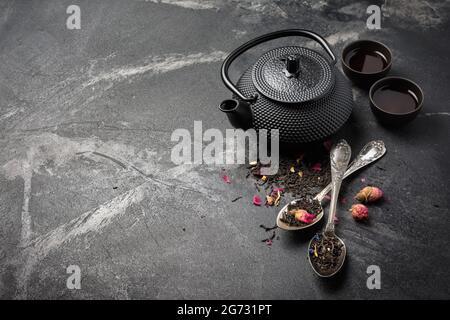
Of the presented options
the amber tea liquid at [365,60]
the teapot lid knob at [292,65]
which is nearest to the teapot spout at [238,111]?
the teapot lid knob at [292,65]

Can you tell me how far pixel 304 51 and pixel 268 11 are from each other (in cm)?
81

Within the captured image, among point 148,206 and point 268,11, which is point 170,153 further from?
point 268,11

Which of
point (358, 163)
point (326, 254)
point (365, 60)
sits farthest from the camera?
point (365, 60)

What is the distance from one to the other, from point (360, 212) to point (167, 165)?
2.95 feet

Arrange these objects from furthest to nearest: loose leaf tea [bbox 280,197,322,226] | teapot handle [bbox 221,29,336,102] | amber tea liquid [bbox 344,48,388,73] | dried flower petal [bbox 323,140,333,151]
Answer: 1. amber tea liquid [bbox 344,48,388,73]
2. dried flower petal [bbox 323,140,333,151]
3. teapot handle [bbox 221,29,336,102]
4. loose leaf tea [bbox 280,197,322,226]

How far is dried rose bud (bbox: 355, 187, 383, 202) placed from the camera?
1.83 metres

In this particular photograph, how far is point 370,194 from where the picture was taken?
1836 millimetres

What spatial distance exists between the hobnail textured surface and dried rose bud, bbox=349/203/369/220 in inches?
13.0

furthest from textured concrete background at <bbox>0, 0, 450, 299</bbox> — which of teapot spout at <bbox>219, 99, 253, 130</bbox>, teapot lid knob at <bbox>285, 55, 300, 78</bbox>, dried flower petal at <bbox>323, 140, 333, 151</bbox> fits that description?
teapot lid knob at <bbox>285, 55, 300, 78</bbox>

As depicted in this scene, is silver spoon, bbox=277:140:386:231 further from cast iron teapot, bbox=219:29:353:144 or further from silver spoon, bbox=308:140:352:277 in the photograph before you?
cast iron teapot, bbox=219:29:353:144

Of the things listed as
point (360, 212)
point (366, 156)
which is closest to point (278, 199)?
point (360, 212)

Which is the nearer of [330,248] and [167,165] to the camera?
[330,248]

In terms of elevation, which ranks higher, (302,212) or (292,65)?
(292,65)

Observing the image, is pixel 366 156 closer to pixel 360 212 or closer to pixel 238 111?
pixel 360 212
